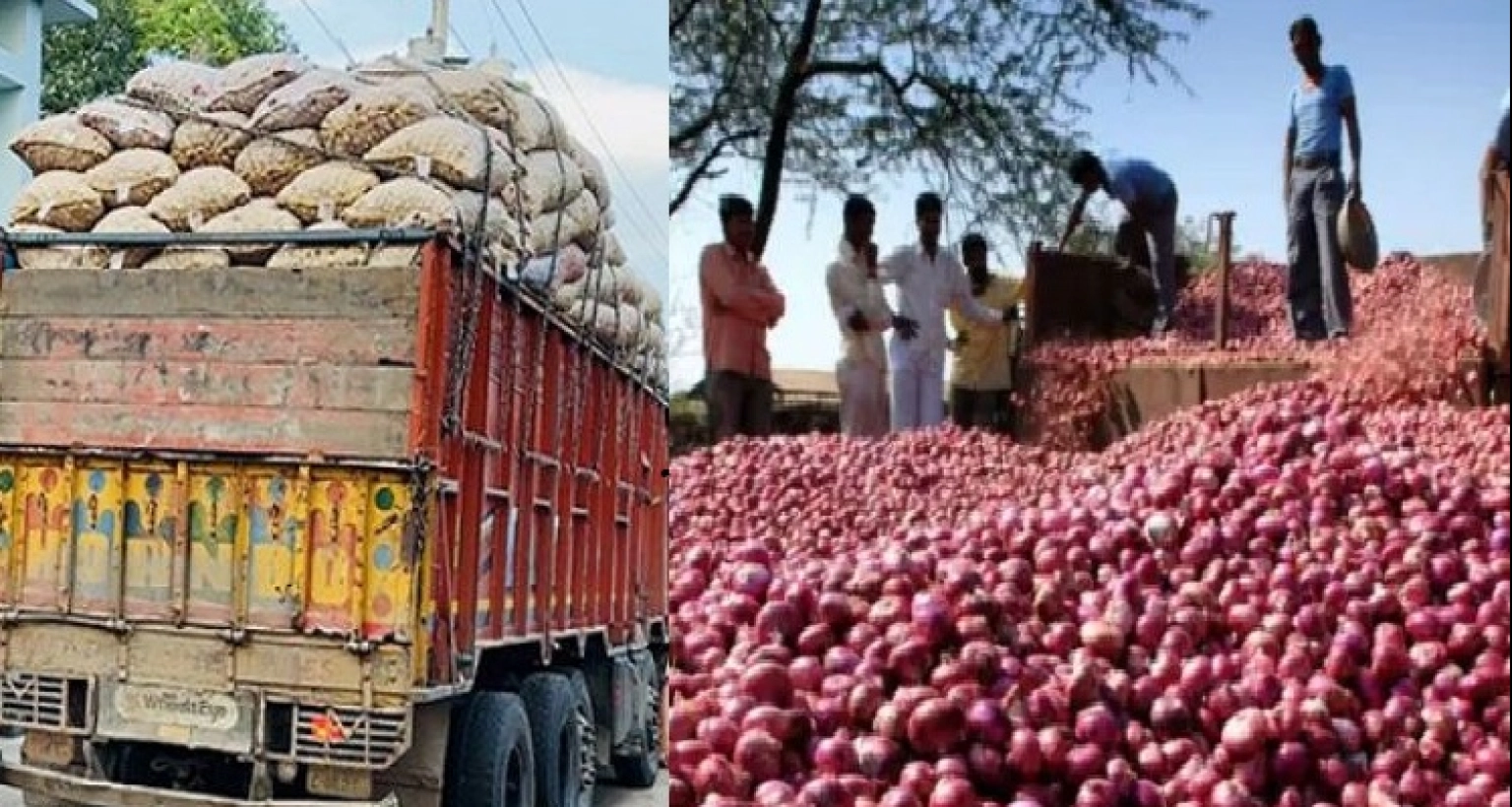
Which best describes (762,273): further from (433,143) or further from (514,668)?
(514,668)

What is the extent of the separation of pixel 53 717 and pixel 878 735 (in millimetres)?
2804

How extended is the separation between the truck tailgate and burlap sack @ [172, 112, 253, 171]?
1.58 feet

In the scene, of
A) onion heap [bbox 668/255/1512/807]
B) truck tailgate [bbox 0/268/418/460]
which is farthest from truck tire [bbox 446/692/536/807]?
onion heap [bbox 668/255/1512/807]

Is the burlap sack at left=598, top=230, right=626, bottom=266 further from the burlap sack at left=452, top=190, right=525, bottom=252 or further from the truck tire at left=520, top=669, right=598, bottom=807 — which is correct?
the truck tire at left=520, top=669, right=598, bottom=807

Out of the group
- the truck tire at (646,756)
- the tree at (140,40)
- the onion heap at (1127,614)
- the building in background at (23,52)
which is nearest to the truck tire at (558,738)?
the truck tire at (646,756)

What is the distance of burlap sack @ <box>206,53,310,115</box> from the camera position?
421 cm

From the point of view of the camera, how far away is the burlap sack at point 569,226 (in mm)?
4398

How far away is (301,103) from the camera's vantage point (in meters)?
4.08

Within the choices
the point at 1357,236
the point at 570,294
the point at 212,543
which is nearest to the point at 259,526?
the point at 212,543

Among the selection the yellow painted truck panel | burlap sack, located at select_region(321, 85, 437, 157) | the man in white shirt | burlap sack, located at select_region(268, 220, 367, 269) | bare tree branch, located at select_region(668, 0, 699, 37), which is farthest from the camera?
burlap sack, located at select_region(321, 85, 437, 157)

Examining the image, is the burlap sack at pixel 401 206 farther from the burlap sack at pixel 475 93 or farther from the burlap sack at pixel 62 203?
the burlap sack at pixel 62 203

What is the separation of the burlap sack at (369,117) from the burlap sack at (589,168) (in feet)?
2.07

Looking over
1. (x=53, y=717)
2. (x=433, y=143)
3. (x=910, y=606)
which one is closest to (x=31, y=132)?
(x=433, y=143)

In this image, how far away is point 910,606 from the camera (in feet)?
4.61
